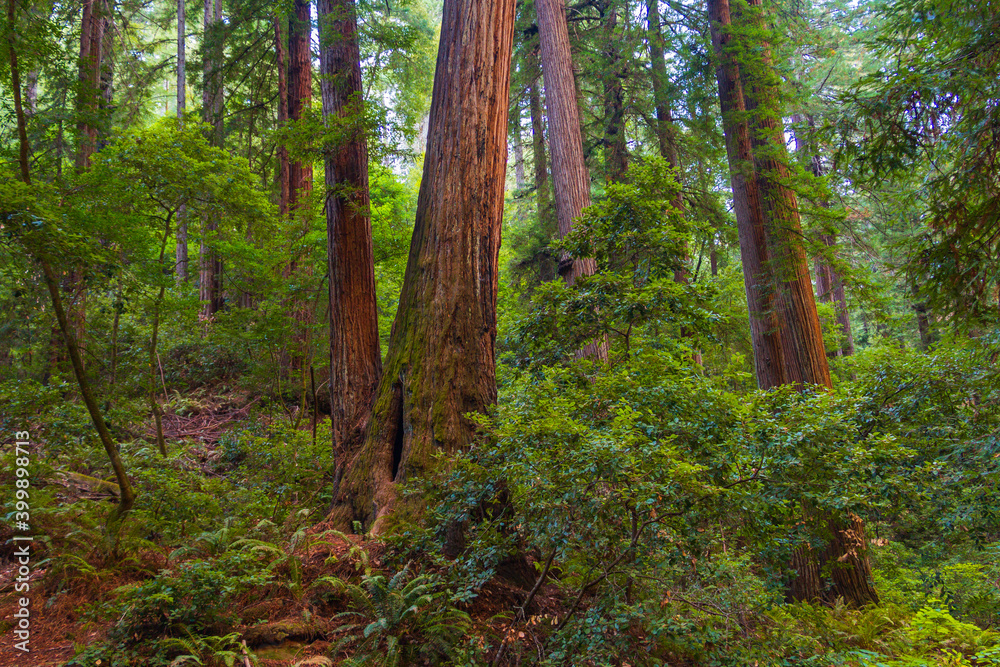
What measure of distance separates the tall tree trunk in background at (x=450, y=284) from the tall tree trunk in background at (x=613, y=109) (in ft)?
20.6

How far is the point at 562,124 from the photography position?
8.86 m

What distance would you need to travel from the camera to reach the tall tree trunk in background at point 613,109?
36.5 ft

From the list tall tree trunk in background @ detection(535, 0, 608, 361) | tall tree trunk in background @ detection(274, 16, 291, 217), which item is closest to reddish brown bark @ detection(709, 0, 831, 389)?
tall tree trunk in background @ detection(535, 0, 608, 361)

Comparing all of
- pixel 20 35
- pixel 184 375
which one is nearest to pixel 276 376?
pixel 184 375

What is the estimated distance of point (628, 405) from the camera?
11.6 feet

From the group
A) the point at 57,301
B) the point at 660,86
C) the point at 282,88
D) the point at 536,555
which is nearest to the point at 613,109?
the point at 660,86

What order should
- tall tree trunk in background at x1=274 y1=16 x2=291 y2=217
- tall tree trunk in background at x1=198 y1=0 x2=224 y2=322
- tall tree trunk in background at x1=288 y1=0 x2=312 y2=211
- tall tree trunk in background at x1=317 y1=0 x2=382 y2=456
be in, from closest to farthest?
tall tree trunk in background at x1=317 y1=0 x2=382 y2=456 < tall tree trunk in background at x1=198 y1=0 x2=224 y2=322 < tall tree trunk in background at x1=288 y1=0 x2=312 y2=211 < tall tree trunk in background at x1=274 y1=16 x2=291 y2=217

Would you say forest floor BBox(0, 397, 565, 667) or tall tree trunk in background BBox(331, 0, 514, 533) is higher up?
tall tree trunk in background BBox(331, 0, 514, 533)

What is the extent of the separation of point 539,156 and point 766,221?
23.1 ft

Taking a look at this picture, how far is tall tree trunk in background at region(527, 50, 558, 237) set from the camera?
1167 cm

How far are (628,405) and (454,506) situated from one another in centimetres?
135

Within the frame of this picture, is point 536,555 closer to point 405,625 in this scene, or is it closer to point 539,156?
point 405,625

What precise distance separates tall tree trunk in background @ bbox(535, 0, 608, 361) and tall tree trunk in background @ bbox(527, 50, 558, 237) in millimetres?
2499

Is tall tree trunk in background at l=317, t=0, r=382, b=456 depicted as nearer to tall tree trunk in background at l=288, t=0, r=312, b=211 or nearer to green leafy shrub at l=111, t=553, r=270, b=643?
green leafy shrub at l=111, t=553, r=270, b=643
